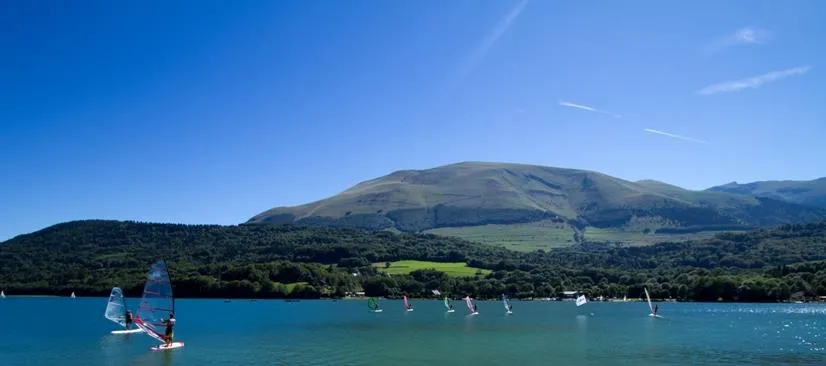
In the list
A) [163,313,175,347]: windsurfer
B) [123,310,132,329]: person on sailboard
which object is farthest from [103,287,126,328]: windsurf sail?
[163,313,175,347]: windsurfer

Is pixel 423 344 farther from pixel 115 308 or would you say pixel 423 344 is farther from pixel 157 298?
pixel 115 308

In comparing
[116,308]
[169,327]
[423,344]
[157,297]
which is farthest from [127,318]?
[423,344]

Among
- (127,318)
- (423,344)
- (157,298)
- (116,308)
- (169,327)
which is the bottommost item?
(423,344)

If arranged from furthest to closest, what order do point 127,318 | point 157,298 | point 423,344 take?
point 127,318
point 423,344
point 157,298

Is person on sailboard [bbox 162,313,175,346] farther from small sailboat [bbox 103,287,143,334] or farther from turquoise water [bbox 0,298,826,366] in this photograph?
small sailboat [bbox 103,287,143,334]

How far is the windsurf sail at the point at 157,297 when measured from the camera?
50.8 m

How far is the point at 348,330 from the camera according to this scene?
75.9 m

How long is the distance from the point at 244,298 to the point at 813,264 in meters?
139

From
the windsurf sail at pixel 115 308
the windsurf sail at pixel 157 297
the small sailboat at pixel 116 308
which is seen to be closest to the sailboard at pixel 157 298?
the windsurf sail at pixel 157 297

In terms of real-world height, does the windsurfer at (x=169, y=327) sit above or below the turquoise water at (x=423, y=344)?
above

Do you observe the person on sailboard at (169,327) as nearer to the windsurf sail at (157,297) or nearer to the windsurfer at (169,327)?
the windsurfer at (169,327)

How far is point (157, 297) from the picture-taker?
5097cm

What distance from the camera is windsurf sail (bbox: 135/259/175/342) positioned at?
50781mm

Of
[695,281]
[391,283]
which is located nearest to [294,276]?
[391,283]
